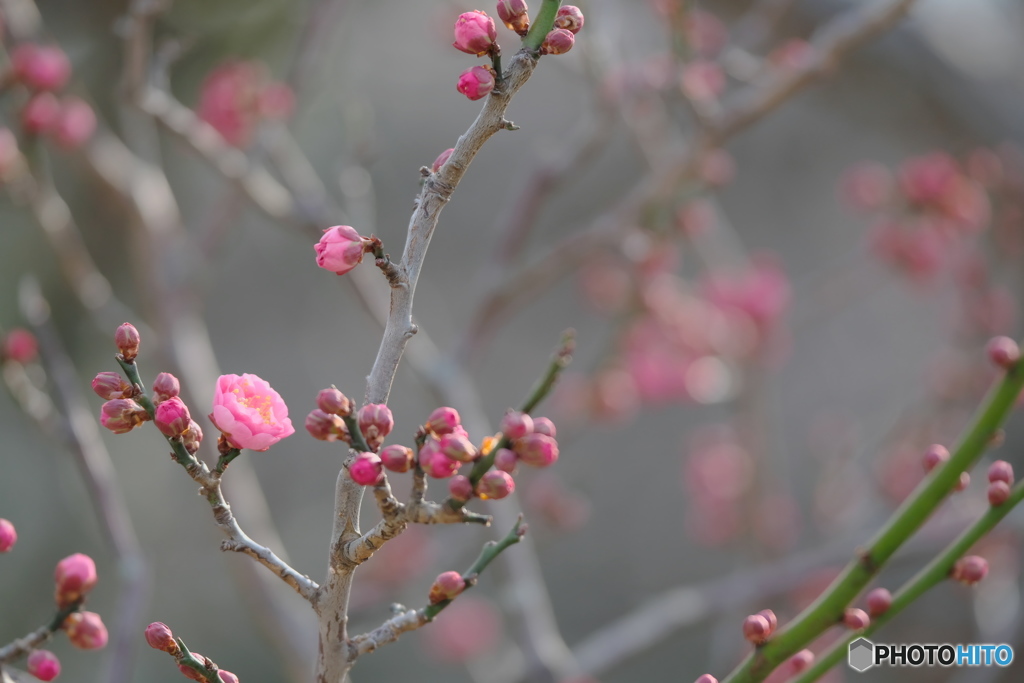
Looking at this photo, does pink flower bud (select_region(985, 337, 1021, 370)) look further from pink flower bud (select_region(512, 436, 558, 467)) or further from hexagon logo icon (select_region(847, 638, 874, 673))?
pink flower bud (select_region(512, 436, 558, 467))

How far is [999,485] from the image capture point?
0.73 m

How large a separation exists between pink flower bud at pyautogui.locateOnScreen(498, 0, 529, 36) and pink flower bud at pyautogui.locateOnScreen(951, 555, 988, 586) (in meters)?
0.60

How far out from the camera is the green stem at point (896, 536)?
2.24 ft

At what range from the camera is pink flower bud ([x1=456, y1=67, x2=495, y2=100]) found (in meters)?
0.56

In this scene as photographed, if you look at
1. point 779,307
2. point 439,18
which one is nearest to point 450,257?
point 439,18

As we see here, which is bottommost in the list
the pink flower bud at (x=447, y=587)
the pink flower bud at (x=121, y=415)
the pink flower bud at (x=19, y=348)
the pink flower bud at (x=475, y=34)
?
the pink flower bud at (x=447, y=587)

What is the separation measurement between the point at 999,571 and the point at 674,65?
1709mm

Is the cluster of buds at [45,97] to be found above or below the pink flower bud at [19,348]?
above

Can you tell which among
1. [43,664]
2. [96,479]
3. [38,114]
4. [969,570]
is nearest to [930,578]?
[969,570]

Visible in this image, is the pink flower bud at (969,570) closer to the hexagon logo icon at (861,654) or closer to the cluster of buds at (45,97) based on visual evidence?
the hexagon logo icon at (861,654)

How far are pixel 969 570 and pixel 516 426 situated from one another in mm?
475

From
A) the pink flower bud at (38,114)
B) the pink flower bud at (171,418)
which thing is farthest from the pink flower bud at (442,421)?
the pink flower bud at (38,114)

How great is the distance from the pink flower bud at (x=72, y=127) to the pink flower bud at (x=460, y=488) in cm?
141

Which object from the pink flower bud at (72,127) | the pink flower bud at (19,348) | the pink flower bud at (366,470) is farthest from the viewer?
the pink flower bud at (72,127)
